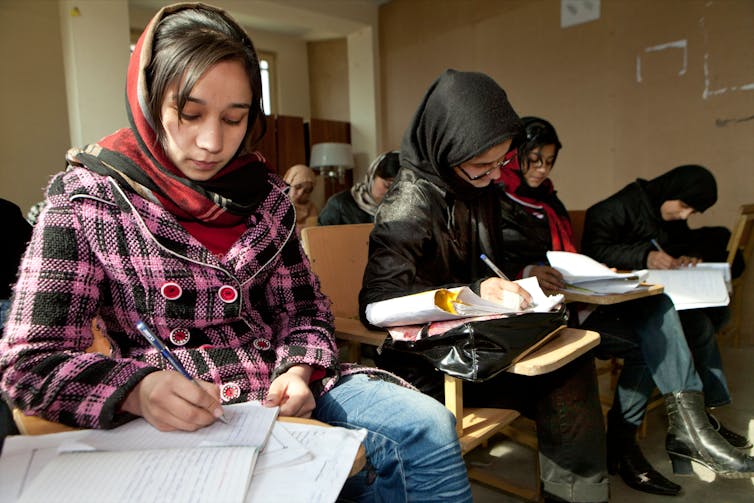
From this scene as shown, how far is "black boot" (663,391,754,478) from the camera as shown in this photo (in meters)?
1.57

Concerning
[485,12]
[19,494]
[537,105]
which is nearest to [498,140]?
[19,494]

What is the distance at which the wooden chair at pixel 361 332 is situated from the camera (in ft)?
3.72

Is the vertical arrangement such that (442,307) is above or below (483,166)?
below

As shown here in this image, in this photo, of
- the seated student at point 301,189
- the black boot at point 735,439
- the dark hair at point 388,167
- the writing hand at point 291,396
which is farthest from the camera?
the seated student at point 301,189

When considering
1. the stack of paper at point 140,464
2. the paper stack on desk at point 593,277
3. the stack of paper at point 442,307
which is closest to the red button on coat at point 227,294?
the stack of paper at point 140,464

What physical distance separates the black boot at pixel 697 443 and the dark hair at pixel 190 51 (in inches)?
64.9

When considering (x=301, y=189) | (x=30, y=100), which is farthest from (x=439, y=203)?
(x=30, y=100)

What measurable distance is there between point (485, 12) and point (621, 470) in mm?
4347

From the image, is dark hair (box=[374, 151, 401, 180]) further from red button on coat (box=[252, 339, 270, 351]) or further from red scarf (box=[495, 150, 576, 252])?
red button on coat (box=[252, 339, 270, 351])

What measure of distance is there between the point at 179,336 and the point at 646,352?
158 cm

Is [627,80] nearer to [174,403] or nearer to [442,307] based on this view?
[442,307]

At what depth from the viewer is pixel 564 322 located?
1186mm

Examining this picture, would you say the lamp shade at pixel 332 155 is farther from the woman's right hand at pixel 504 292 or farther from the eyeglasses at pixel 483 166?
the woman's right hand at pixel 504 292

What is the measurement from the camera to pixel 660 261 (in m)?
2.38
